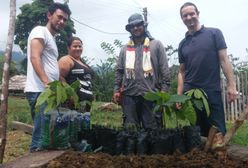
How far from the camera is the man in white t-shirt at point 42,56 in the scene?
147 inches

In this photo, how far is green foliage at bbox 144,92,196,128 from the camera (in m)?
2.93

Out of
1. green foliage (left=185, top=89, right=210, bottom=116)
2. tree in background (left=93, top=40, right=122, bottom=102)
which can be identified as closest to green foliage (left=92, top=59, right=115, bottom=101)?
tree in background (left=93, top=40, right=122, bottom=102)

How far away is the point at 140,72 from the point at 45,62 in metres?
0.98

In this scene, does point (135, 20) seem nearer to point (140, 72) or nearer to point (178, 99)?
point (140, 72)

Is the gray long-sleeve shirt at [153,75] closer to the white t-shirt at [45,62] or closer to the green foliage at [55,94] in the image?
the white t-shirt at [45,62]

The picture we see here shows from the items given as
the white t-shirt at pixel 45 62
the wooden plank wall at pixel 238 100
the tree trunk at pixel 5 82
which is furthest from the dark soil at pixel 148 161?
the wooden plank wall at pixel 238 100

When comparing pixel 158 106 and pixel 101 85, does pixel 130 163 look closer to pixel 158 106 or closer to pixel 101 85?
pixel 158 106

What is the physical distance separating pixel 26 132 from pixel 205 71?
5.03 m

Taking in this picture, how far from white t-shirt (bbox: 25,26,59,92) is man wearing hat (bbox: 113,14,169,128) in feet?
2.64

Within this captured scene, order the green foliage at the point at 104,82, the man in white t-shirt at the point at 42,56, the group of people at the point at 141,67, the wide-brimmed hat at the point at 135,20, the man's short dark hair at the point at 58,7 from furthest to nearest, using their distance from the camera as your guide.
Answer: the green foliage at the point at 104,82, the wide-brimmed hat at the point at 135,20, the man's short dark hair at the point at 58,7, the group of people at the point at 141,67, the man in white t-shirt at the point at 42,56

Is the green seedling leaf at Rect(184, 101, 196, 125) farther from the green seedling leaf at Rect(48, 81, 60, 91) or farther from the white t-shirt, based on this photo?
the white t-shirt

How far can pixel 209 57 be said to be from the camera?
4.01 meters

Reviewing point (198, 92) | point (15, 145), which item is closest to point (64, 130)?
point (198, 92)

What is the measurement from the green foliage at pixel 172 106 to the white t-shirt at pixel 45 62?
49.2 inches
